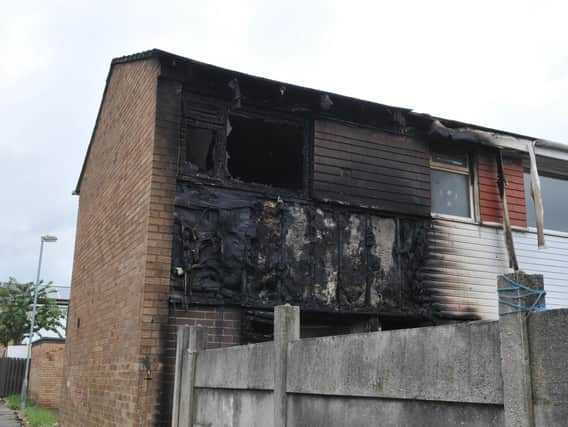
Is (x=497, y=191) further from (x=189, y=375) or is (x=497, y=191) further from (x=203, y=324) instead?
(x=189, y=375)

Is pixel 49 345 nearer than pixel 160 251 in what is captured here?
No

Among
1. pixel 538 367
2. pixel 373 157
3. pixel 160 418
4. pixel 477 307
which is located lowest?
pixel 160 418

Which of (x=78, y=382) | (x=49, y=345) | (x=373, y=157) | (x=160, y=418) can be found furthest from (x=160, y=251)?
(x=49, y=345)

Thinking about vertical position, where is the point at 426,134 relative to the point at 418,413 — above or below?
above

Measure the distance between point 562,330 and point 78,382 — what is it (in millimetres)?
10527

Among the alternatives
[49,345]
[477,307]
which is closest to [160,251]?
[477,307]

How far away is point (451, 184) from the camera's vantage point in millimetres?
11172

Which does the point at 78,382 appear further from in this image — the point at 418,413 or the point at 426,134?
the point at 418,413

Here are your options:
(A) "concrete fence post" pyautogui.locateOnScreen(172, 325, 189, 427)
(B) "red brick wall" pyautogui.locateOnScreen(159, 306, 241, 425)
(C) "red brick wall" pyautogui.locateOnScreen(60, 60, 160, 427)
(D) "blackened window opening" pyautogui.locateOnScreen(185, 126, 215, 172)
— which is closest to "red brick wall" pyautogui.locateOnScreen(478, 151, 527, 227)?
(D) "blackened window opening" pyautogui.locateOnScreen(185, 126, 215, 172)

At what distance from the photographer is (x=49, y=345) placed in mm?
26281

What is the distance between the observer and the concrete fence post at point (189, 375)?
6.88m

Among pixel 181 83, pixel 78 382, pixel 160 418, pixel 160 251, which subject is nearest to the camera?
pixel 160 418

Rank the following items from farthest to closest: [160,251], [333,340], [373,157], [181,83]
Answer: [373,157] → [181,83] → [160,251] → [333,340]

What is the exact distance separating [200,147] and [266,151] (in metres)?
2.97
